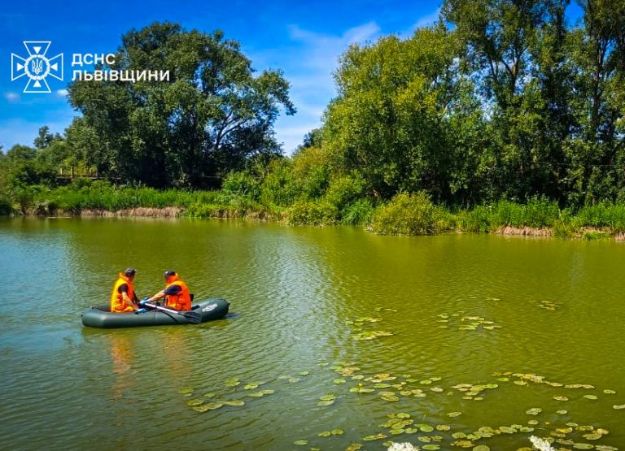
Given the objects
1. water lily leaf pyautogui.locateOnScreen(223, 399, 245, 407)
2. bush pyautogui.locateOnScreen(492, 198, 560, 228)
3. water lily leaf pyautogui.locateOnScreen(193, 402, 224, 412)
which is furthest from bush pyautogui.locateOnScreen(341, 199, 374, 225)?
water lily leaf pyautogui.locateOnScreen(193, 402, 224, 412)

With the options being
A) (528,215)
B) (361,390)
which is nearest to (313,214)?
(528,215)

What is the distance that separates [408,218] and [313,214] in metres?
8.84

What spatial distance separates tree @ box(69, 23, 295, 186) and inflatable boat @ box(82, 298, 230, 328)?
39.3 meters

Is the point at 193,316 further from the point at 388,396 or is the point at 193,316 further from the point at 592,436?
the point at 592,436

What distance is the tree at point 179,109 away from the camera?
167ft

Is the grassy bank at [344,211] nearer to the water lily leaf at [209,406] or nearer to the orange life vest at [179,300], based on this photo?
the orange life vest at [179,300]

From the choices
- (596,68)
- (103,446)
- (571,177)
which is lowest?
(103,446)

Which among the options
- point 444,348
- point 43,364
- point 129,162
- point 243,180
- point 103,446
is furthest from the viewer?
point 129,162

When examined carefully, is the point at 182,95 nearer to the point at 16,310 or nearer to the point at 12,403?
the point at 16,310

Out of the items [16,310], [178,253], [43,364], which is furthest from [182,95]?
[43,364]

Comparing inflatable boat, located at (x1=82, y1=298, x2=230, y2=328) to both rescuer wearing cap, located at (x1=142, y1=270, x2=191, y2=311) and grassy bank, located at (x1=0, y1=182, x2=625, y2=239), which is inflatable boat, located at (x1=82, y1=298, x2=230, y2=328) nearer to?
rescuer wearing cap, located at (x1=142, y1=270, x2=191, y2=311)

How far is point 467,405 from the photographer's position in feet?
28.0

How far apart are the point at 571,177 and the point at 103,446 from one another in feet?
115

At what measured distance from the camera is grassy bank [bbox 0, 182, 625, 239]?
105 ft
